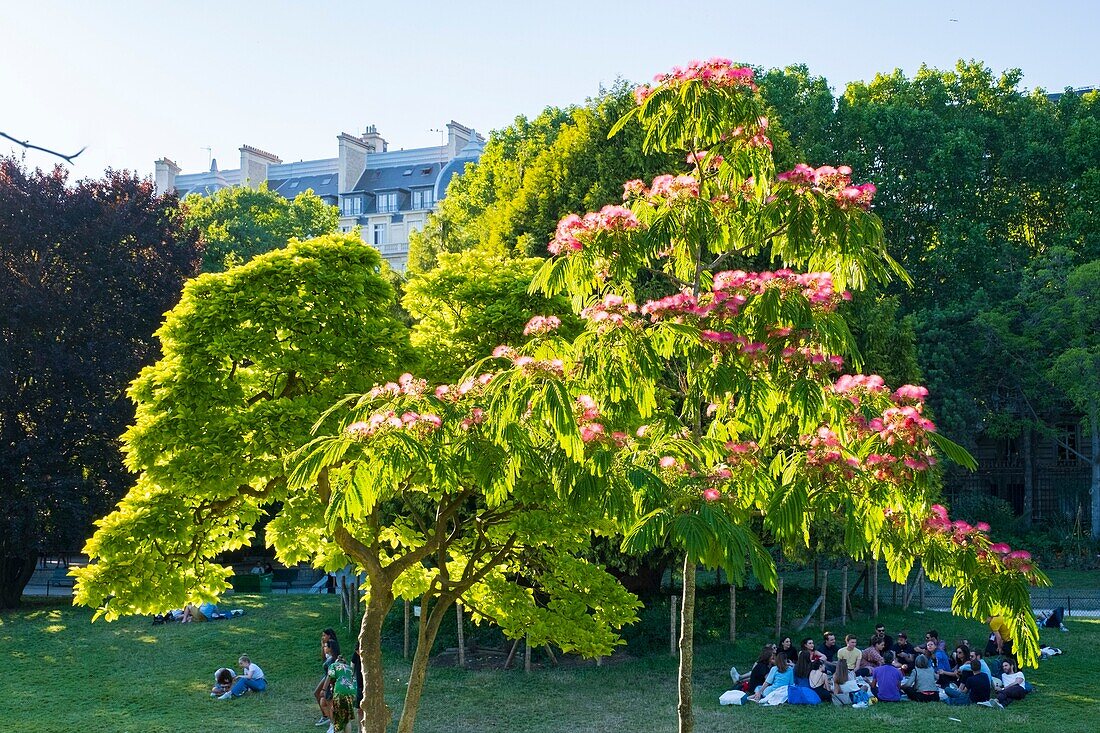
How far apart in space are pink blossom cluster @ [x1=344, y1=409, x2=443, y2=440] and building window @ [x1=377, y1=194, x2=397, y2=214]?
8309 cm

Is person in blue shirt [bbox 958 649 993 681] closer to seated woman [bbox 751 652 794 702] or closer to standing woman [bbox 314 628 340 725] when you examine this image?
seated woman [bbox 751 652 794 702]

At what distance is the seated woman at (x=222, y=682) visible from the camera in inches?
905

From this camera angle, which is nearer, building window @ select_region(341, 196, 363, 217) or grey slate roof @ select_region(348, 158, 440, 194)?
grey slate roof @ select_region(348, 158, 440, 194)

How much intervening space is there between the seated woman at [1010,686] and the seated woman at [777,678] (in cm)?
370

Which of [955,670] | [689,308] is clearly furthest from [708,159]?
[955,670]

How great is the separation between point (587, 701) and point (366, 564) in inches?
252

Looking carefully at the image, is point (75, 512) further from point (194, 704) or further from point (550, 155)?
point (550, 155)

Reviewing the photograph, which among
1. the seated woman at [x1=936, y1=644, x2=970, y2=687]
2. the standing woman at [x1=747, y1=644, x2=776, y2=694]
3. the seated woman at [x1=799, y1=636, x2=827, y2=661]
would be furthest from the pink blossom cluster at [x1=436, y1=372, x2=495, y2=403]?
the seated woman at [x1=936, y1=644, x2=970, y2=687]

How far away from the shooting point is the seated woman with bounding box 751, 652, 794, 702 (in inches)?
830

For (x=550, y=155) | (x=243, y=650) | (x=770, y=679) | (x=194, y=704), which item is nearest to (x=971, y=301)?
(x=550, y=155)

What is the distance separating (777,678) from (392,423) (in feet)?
45.6

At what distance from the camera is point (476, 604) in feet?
61.6

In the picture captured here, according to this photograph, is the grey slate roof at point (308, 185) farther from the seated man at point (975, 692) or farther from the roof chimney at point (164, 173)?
the seated man at point (975, 692)

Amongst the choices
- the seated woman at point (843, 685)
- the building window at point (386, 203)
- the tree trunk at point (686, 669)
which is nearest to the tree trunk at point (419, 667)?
the tree trunk at point (686, 669)
